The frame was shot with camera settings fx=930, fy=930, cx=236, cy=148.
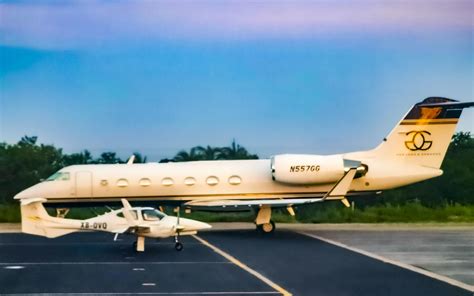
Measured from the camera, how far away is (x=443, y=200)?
4844 cm

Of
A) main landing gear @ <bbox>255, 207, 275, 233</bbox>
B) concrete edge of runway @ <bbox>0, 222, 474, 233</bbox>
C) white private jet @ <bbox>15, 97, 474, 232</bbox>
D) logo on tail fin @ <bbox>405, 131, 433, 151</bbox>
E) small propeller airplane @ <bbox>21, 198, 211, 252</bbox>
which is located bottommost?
concrete edge of runway @ <bbox>0, 222, 474, 233</bbox>

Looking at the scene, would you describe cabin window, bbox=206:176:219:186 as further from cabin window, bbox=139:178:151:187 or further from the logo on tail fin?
the logo on tail fin

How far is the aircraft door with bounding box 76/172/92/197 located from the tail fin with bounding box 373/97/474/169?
10.3m

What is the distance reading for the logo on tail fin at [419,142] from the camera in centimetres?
3369

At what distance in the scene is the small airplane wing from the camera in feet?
103

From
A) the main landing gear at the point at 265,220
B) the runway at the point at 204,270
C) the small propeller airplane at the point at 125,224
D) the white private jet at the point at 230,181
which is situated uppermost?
the white private jet at the point at 230,181

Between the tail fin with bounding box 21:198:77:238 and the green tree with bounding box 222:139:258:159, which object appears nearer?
the tail fin with bounding box 21:198:77:238

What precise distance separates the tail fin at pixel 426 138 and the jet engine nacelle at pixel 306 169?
7.67 ft

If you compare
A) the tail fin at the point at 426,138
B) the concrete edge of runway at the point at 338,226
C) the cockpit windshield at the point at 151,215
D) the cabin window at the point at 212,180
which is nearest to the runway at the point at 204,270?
the cockpit windshield at the point at 151,215

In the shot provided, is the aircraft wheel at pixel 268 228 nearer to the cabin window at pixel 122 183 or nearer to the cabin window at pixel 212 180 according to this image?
the cabin window at pixel 212 180

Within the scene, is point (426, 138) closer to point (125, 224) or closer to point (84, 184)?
point (84, 184)

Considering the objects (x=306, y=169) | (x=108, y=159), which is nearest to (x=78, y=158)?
(x=108, y=159)

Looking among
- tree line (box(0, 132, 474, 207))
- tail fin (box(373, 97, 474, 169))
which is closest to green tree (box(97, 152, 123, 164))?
tree line (box(0, 132, 474, 207))

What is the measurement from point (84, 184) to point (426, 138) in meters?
12.4
